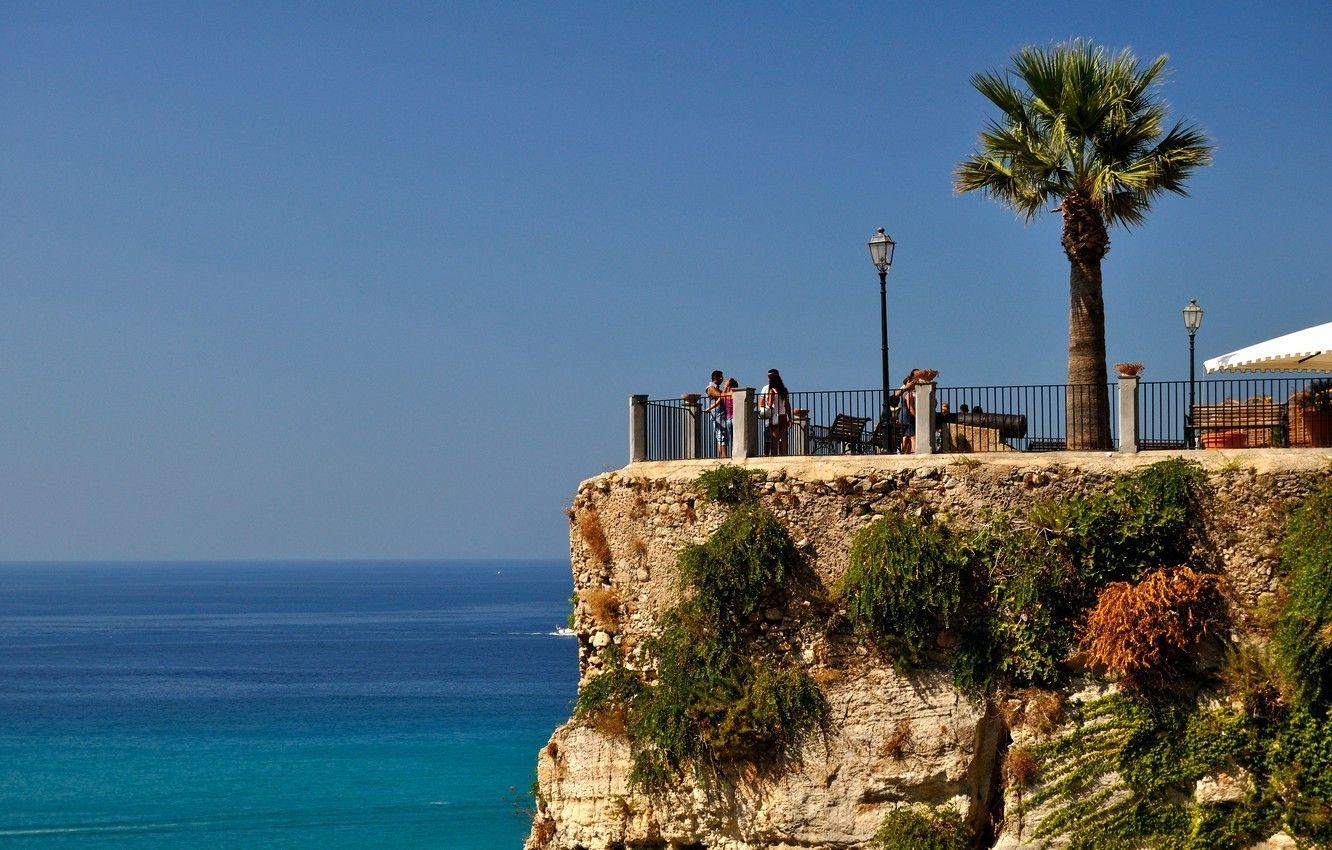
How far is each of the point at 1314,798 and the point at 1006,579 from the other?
4060mm

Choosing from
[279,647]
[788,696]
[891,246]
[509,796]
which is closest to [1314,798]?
[788,696]

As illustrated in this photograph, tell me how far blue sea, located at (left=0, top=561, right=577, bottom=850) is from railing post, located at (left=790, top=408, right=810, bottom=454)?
9975 mm

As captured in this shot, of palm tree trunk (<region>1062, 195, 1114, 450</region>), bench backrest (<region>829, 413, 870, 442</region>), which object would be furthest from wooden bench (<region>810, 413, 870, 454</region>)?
palm tree trunk (<region>1062, 195, 1114, 450</region>)

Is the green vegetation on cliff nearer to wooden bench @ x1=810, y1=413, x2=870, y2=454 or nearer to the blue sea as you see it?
wooden bench @ x1=810, y1=413, x2=870, y2=454

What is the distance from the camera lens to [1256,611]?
17.4 metres

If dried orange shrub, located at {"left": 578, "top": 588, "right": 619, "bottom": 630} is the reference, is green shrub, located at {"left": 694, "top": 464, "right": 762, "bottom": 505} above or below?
above

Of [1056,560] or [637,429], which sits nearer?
[1056,560]

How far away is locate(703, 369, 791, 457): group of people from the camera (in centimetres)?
2073

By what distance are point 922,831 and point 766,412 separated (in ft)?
19.2

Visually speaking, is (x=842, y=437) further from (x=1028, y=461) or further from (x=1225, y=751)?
(x=1225, y=751)

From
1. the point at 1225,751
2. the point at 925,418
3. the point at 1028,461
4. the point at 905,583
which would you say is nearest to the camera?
the point at 1225,751

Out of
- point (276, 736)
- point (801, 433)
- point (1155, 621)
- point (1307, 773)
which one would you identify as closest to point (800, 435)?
point (801, 433)

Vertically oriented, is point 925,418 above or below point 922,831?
above

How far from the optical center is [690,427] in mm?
21203
